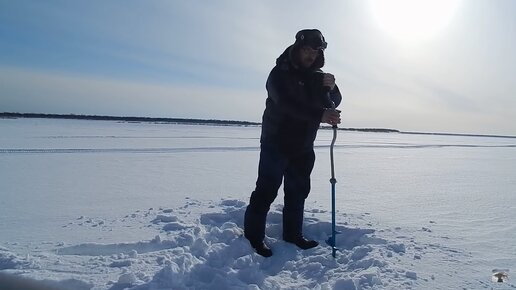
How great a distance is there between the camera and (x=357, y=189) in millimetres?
6695

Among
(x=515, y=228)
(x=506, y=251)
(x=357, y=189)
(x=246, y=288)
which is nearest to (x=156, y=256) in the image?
(x=246, y=288)

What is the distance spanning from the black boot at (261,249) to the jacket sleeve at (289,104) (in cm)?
110

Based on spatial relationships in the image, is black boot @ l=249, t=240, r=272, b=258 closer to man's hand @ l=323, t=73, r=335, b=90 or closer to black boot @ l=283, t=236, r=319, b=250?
black boot @ l=283, t=236, r=319, b=250

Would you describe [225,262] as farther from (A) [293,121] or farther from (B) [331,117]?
(B) [331,117]

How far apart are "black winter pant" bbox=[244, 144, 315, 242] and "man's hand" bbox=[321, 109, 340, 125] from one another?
44cm

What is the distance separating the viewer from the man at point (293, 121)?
3.06 m

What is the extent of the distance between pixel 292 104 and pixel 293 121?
0.77 feet

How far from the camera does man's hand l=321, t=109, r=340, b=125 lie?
9.93ft

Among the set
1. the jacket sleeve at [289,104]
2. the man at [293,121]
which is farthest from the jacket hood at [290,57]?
the jacket sleeve at [289,104]

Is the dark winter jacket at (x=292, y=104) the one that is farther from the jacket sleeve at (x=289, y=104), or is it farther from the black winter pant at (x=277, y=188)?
the black winter pant at (x=277, y=188)

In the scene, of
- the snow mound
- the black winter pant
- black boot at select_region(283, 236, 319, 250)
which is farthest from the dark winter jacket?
the snow mound

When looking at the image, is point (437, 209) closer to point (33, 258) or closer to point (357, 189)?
point (357, 189)

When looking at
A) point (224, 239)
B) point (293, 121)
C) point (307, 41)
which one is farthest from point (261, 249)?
point (307, 41)

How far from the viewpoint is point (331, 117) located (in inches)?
119
